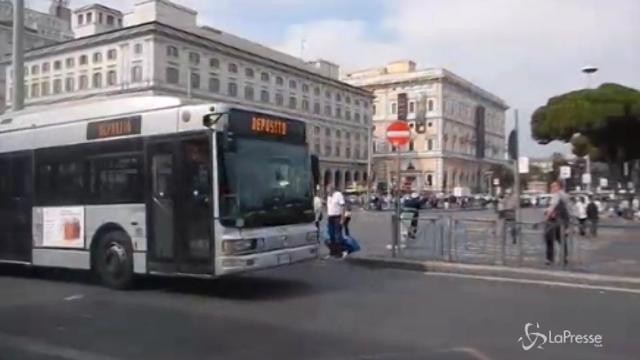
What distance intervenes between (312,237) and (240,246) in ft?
5.68

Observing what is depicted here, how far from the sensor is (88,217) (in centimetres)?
1122

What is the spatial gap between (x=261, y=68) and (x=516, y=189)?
276ft

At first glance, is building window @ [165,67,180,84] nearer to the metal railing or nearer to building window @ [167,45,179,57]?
building window @ [167,45,179,57]

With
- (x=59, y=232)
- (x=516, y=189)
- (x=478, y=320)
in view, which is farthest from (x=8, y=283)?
(x=516, y=189)

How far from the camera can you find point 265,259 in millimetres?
9891

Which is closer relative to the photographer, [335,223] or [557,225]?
[557,225]

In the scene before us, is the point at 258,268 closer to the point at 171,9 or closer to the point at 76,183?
the point at 76,183

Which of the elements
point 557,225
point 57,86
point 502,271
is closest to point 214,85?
point 57,86

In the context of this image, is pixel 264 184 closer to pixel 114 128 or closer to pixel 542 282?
pixel 114 128

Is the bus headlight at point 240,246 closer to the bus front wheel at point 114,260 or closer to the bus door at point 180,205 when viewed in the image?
the bus door at point 180,205

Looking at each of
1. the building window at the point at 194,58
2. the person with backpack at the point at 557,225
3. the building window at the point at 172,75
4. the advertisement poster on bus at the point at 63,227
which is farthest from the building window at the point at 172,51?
the person with backpack at the point at 557,225

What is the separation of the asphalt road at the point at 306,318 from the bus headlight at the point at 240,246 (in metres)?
0.75

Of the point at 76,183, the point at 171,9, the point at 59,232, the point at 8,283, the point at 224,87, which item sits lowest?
the point at 8,283

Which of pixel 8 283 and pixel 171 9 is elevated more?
pixel 171 9
